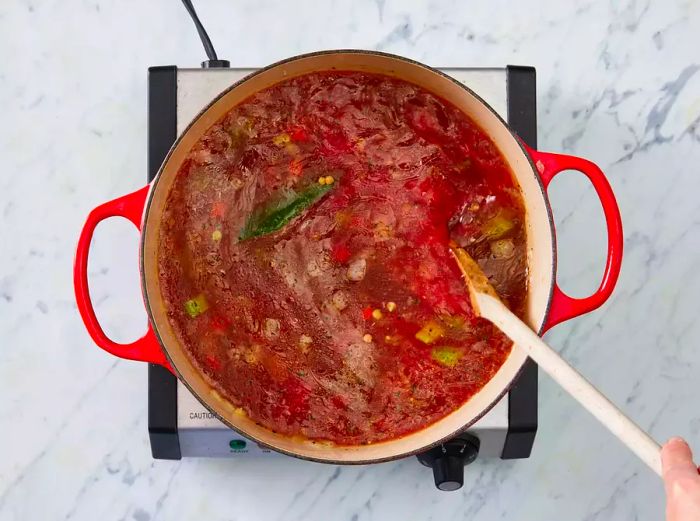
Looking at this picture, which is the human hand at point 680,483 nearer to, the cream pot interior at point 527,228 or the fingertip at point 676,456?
the fingertip at point 676,456

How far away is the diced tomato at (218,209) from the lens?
1.03 metres

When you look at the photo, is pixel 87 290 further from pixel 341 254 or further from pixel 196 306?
pixel 341 254

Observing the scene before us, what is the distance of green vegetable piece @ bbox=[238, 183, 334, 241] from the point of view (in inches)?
41.1

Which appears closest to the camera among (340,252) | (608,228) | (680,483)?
(680,483)

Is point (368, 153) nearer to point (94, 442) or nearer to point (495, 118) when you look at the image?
point (495, 118)

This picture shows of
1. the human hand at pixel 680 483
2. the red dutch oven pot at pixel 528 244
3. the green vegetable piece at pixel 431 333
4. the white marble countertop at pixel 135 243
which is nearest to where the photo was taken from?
the human hand at pixel 680 483

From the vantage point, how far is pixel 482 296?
3.23 feet

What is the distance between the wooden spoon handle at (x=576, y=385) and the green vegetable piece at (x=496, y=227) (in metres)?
0.10

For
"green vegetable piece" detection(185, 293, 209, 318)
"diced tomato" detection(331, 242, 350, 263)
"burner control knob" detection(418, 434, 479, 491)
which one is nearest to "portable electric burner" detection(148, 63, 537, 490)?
"burner control knob" detection(418, 434, 479, 491)

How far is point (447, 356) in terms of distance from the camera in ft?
3.43

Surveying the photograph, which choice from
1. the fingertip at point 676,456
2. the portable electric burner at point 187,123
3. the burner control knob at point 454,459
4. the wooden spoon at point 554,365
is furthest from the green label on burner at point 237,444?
the fingertip at point 676,456

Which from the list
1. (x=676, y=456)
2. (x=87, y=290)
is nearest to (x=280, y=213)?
(x=87, y=290)

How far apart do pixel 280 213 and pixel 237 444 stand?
35 centimetres

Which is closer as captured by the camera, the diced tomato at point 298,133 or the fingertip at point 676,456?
the fingertip at point 676,456
